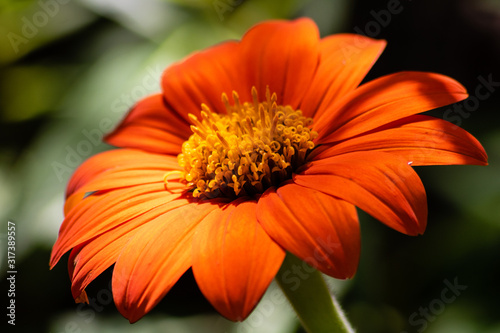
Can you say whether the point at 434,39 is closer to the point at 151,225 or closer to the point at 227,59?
the point at 227,59

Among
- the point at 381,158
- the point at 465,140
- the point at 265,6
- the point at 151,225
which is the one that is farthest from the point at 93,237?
the point at 265,6

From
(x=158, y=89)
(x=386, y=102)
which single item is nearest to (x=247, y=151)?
(x=386, y=102)

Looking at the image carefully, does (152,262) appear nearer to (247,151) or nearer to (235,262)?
(235,262)

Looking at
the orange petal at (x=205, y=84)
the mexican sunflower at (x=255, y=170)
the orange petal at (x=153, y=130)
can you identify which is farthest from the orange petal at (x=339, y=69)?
the orange petal at (x=153, y=130)

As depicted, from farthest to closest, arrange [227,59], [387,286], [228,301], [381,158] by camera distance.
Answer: [387,286]
[227,59]
[381,158]
[228,301]

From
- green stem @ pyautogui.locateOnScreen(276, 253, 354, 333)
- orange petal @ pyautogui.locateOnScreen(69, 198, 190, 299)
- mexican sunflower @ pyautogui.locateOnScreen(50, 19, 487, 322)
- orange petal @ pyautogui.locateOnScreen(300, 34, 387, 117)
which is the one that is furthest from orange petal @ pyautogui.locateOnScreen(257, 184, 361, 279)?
orange petal @ pyautogui.locateOnScreen(300, 34, 387, 117)
